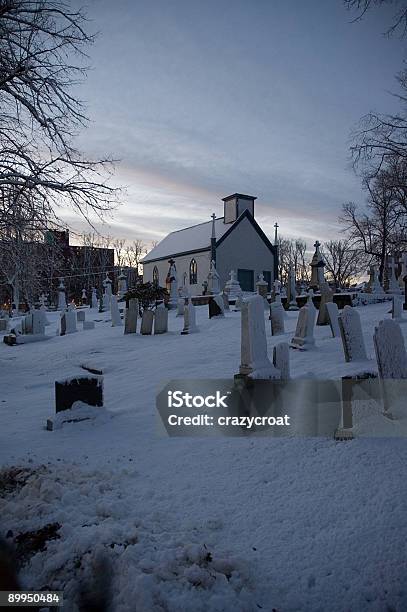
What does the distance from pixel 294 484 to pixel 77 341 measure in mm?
12501

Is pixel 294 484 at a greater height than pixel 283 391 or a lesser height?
lesser

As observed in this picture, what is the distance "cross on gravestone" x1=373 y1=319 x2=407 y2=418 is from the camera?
164 inches

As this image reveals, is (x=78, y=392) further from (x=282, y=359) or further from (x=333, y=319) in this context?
(x=333, y=319)

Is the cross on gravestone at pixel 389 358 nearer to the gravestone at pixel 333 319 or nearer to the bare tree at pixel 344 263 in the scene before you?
the gravestone at pixel 333 319

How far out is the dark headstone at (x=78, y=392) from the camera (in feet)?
18.2

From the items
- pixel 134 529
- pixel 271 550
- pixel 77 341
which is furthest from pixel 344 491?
pixel 77 341

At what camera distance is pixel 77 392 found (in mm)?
5621

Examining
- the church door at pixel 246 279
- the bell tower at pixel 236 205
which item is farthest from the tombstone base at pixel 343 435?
the bell tower at pixel 236 205

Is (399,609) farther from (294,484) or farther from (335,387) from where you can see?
(335,387)

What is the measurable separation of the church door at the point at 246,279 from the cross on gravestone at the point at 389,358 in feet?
101

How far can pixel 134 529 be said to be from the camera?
9.21 ft

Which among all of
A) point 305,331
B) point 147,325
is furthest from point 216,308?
point 305,331

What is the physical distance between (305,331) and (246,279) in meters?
27.4

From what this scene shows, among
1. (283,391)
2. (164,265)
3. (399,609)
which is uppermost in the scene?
(164,265)
